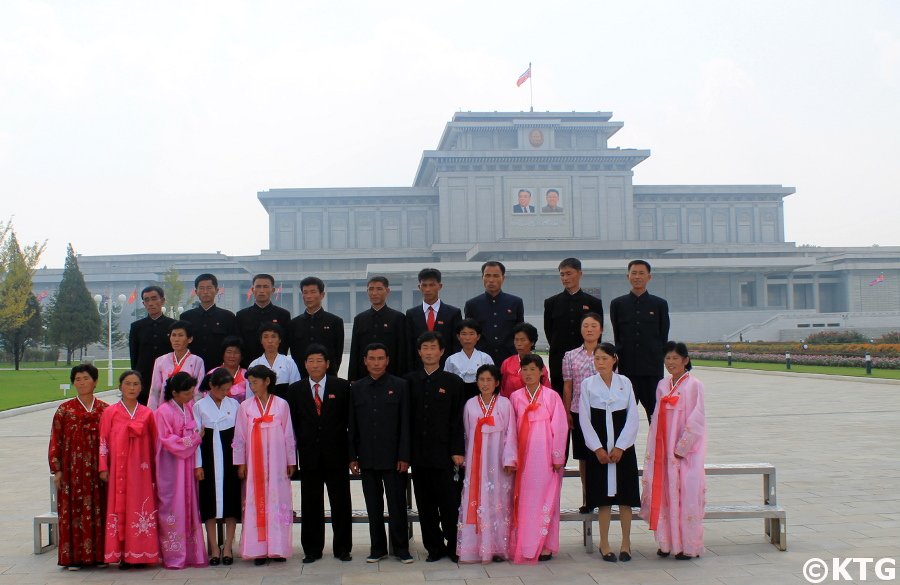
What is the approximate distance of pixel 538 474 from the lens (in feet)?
18.9

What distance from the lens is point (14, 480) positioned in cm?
913

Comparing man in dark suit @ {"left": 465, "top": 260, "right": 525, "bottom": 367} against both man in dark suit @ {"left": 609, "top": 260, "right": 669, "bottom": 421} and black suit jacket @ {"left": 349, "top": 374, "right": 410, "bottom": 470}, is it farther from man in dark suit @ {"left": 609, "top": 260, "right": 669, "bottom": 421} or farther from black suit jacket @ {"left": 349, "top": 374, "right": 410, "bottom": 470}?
black suit jacket @ {"left": 349, "top": 374, "right": 410, "bottom": 470}

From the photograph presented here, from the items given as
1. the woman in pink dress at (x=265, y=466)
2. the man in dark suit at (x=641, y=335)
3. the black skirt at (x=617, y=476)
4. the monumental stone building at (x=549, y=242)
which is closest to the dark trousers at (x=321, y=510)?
the woman in pink dress at (x=265, y=466)

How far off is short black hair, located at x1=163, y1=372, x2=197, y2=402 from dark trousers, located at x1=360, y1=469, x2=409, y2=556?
1.45 metres

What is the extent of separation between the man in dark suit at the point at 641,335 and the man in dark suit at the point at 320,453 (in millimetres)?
2454

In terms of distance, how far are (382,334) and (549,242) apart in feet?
139

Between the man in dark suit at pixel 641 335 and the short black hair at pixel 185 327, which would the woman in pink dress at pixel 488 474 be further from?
the short black hair at pixel 185 327

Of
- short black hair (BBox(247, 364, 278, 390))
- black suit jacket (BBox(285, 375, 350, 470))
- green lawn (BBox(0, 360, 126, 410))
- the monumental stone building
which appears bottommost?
Answer: green lawn (BBox(0, 360, 126, 410))

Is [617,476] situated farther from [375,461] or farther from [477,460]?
[375,461]

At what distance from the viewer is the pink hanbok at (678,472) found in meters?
5.66

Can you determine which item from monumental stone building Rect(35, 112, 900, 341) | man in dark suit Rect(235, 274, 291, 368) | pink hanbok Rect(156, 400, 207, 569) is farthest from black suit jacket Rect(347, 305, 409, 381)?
monumental stone building Rect(35, 112, 900, 341)

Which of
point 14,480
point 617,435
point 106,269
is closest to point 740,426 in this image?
point 617,435

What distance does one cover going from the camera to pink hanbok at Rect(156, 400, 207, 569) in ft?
18.7

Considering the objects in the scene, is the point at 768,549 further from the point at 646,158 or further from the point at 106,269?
the point at 106,269
